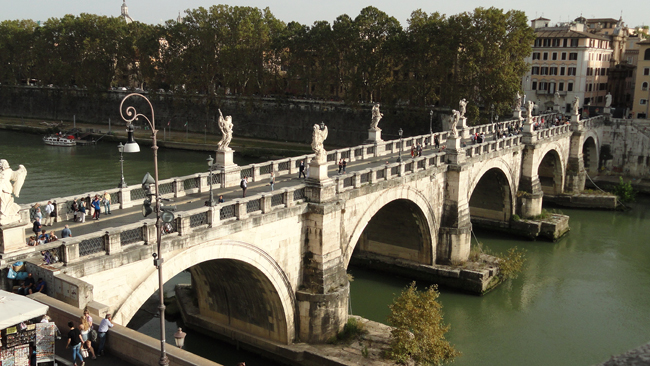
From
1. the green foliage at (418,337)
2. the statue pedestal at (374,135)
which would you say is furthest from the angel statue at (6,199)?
the statue pedestal at (374,135)

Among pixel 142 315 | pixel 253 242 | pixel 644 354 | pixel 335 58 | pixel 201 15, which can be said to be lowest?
pixel 142 315

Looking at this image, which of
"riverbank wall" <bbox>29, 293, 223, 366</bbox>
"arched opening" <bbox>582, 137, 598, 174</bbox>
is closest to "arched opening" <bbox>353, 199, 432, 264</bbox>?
"riverbank wall" <bbox>29, 293, 223, 366</bbox>

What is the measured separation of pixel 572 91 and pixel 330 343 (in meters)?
56.0

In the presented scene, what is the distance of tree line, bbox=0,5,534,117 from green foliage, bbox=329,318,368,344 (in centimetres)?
3579

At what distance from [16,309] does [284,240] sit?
1065cm

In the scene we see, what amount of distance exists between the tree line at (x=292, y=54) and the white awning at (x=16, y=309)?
1888 inches

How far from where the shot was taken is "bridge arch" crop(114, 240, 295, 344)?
1873 cm

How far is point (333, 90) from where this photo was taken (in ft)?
249

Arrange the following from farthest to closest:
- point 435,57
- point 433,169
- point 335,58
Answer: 1. point 335,58
2. point 435,57
3. point 433,169

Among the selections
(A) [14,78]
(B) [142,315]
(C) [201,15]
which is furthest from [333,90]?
(B) [142,315]

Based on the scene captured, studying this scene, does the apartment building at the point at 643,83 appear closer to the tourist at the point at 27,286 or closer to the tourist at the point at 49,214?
the tourist at the point at 49,214

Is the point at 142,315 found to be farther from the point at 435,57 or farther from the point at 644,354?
the point at 435,57

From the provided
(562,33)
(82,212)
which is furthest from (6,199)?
(562,33)

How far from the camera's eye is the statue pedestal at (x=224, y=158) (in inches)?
947
